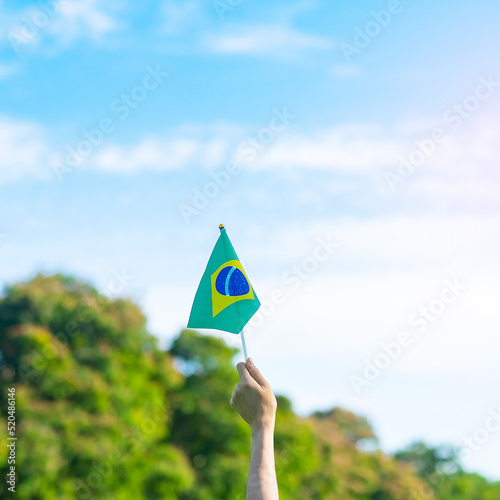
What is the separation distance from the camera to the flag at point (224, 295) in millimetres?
4477

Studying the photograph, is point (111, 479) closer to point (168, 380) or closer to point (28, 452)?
point (28, 452)

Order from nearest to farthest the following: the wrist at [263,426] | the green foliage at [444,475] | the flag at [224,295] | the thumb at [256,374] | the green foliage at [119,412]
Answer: the wrist at [263,426], the thumb at [256,374], the flag at [224,295], the green foliage at [119,412], the green foliage at [444,475]

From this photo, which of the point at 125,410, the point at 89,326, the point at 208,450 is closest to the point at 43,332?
the point at 89,326

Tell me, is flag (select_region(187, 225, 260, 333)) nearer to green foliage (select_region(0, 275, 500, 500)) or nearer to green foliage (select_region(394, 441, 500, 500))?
green foliage (select_region(0, 275, 500, 500))

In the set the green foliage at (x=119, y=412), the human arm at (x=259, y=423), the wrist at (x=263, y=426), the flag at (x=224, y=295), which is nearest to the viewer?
the human arm at (x=259, y=423)

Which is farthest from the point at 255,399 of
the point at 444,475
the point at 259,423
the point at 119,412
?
the point at 444,475

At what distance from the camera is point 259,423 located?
3.12 m

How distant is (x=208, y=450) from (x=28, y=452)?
24.2ft

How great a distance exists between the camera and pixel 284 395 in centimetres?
3030

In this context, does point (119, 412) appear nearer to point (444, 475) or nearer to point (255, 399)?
point (255, 399)

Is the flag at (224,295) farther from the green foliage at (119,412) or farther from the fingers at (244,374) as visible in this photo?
the green foliage at (119,412)

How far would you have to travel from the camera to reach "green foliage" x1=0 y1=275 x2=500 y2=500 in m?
23.4

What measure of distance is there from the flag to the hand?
1219mm

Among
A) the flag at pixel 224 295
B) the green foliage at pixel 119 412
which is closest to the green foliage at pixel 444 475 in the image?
the green foliage at pixel 119 412
